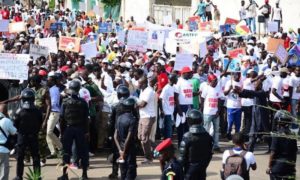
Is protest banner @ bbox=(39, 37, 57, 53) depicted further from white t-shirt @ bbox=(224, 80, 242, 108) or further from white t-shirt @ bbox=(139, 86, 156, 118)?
white t-shirt @ bbox=(139, 86, 156, 118)

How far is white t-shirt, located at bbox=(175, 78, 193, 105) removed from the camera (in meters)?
14.0

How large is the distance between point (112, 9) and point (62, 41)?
27058mm

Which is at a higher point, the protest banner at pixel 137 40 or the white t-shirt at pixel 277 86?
the protest banner at pixel 137 40

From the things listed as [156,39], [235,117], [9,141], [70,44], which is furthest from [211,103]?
[156,39]

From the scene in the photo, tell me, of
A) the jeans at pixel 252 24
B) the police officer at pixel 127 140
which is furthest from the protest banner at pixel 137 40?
the jeans at pixel 252 24

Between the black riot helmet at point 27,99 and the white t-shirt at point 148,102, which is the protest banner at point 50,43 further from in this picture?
the black riot helmet at point 27,99

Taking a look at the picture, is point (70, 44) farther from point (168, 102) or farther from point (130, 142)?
point (130, 142)

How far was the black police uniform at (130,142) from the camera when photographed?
10875 mm

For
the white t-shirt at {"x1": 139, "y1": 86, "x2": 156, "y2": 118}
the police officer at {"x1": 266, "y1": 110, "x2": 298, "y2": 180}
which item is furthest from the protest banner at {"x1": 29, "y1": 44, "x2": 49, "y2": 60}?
the police officer at {"x1": 266, "y1": 110, "x2": 298, "y2": 180}

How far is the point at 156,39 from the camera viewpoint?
1978 centimetres

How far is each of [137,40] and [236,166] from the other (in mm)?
10936

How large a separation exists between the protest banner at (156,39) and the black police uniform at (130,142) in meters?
8.81

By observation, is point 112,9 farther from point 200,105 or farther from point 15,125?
point 15,125

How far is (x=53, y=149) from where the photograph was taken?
1302 cm
